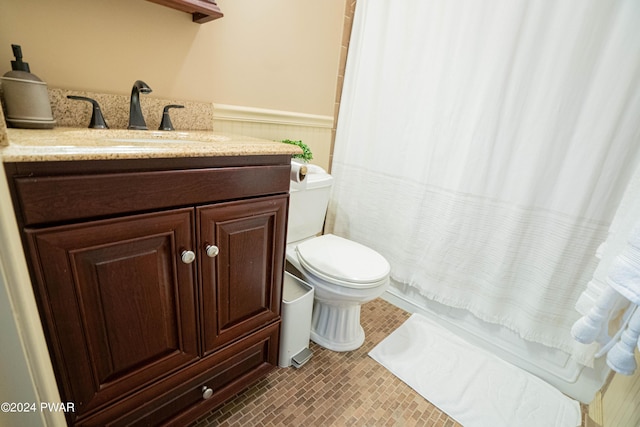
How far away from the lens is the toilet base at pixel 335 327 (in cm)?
127

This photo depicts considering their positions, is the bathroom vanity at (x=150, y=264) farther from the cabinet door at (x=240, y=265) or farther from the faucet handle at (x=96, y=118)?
the faucet handle at (x=96, y=118)

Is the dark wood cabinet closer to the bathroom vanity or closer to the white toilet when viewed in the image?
the bathroom vanity

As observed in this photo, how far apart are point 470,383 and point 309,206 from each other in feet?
3.33

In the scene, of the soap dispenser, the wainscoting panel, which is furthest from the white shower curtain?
the soap dispenser

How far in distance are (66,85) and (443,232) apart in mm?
1500

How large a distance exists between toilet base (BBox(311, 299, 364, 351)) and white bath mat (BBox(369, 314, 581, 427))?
0.12m

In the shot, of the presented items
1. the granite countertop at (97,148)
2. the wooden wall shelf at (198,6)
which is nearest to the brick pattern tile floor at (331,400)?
the granite countertop at (97,148)

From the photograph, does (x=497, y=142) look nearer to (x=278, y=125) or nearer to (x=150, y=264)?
(x=278, y=125)

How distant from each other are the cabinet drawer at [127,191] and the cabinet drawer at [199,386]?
47 centimetres

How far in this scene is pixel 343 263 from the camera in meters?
1.17

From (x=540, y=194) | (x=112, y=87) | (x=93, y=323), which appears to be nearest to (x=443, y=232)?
(x=540, y=194)

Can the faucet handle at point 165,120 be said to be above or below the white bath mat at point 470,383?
above

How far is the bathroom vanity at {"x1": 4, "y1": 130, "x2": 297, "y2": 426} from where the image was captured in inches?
20.2

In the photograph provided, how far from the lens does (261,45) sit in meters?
1.21
